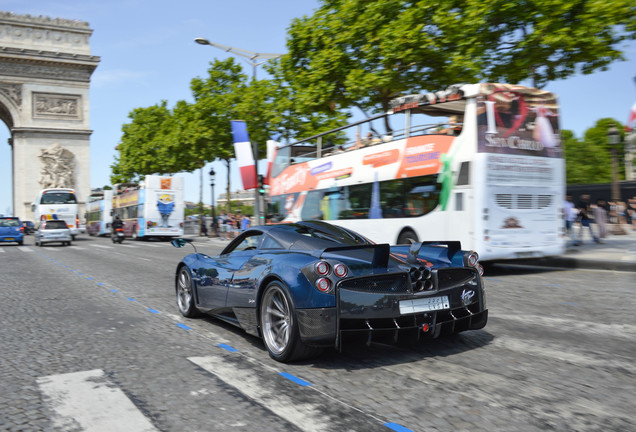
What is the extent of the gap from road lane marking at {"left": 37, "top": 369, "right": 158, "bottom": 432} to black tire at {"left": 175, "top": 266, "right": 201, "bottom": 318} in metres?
2.23

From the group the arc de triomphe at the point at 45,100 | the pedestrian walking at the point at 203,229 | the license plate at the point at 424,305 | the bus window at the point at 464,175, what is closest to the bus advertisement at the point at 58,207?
the pedestrian walking at the point at 203,229

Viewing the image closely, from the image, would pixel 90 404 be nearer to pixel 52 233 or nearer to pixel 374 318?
pixel 374 318

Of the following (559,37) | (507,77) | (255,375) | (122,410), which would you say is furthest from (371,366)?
(507,77)

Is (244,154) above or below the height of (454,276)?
above

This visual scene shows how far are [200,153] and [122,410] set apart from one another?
3721cm

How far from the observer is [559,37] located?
14.8 m

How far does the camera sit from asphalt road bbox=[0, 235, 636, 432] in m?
3.35

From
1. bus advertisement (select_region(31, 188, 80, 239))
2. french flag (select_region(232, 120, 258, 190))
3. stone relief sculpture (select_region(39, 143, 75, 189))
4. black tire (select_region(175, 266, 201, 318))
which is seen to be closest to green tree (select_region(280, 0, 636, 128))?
french flag (select_region(232, 120, 258, 190))

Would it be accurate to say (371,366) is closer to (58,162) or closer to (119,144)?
(58,162)

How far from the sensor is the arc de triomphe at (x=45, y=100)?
5203cm

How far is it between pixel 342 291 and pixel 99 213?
4642 cm

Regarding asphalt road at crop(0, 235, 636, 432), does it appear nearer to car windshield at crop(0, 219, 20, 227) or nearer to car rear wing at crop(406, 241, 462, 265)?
car rear wing at crop(406, 241, 462, 265)

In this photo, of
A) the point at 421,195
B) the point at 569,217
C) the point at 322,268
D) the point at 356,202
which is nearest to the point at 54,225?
the point at 356,202

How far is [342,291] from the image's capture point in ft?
14.1
